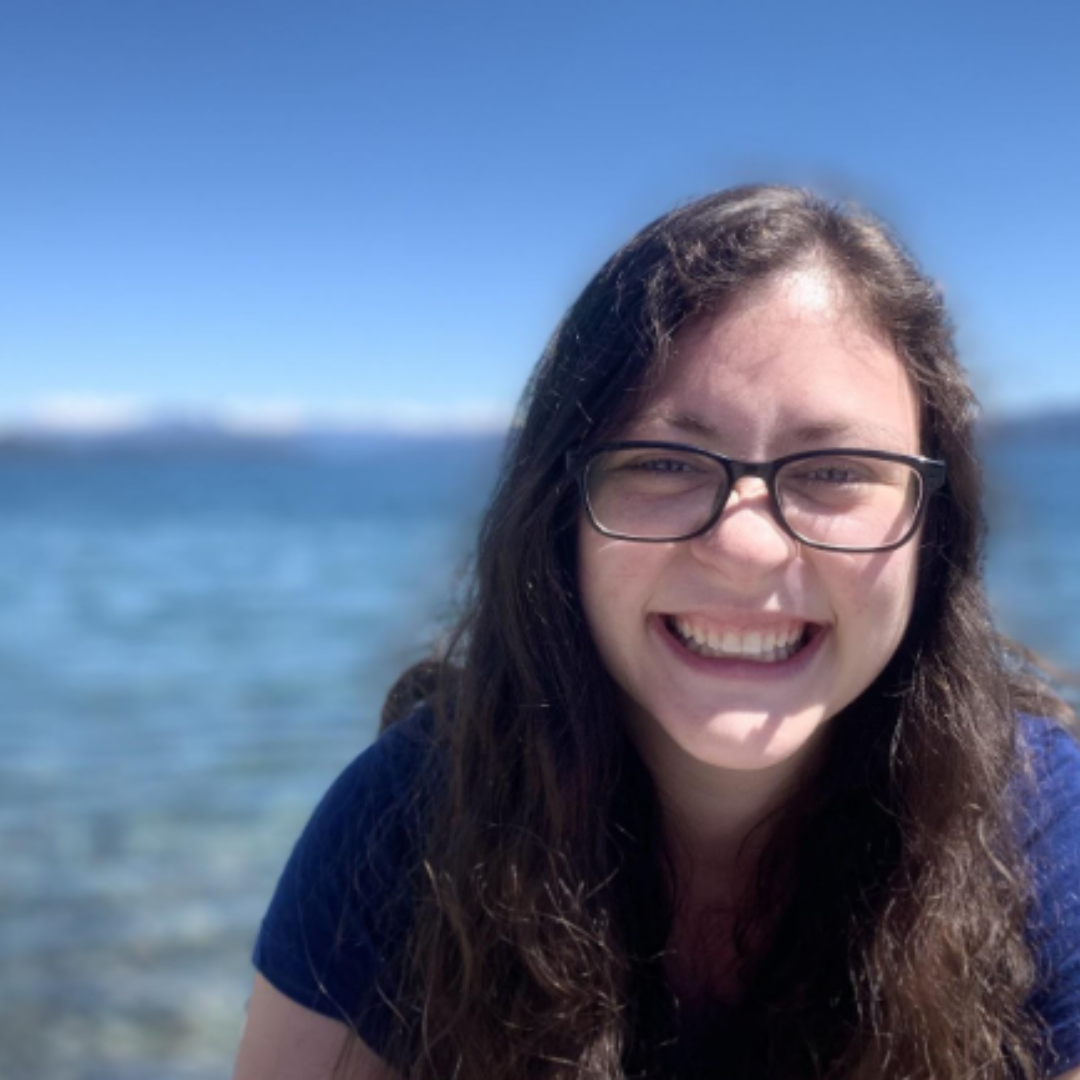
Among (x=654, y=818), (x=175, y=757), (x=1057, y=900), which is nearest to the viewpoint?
(x=1057, y=900)

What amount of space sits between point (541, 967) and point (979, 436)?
1088 mm

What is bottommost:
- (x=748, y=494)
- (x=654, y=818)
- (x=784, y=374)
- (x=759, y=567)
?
(x=654, y=818)

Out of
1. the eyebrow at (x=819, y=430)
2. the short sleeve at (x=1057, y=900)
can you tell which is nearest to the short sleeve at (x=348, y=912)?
the eyebrow at (x=819, y=430)

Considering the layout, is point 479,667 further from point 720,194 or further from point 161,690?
point 161,690

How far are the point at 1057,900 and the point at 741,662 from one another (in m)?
0.60

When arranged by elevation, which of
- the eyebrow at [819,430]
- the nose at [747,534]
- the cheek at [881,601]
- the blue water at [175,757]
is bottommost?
the blue water at [175,757]

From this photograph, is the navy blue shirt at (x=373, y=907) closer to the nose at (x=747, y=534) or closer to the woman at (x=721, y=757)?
the woman at (x=721, y=757)

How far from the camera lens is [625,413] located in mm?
1706

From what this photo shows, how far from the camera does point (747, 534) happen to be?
5.39 feet

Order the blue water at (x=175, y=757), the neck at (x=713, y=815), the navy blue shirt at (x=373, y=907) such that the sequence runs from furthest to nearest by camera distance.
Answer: the blue water at (x=175, y=757), the neck at (x=713, y=815), the navy blue shirt at (x=373, y=907)

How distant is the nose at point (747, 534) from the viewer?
5.38 feet

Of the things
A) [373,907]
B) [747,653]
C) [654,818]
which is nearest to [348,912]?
[373,907]

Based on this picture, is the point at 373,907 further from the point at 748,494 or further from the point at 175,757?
the point at 175,757

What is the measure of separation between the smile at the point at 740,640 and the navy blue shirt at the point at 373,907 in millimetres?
504
